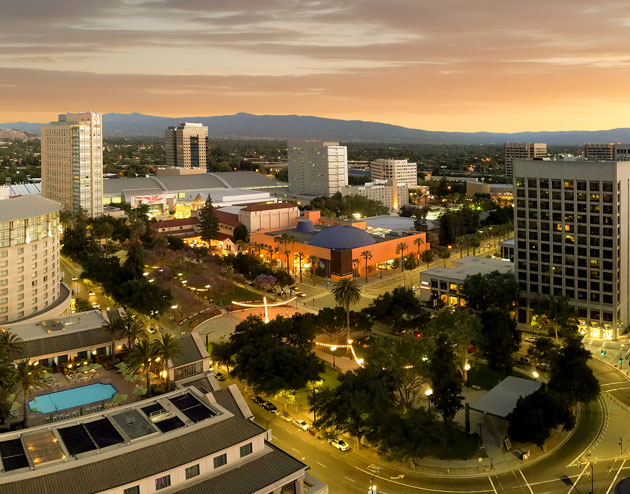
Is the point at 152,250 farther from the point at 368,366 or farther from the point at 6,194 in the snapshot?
the point at 368,366

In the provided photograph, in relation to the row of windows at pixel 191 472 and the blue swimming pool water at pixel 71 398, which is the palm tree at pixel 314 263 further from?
the row of windows at pixel 191 472

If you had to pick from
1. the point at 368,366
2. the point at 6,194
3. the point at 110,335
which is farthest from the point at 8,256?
the point at 368,366

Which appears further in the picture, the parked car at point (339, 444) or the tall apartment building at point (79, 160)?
the tall apartment building at point (79, 160)

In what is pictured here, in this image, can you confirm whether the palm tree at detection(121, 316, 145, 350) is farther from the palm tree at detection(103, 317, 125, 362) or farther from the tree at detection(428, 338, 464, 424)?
the tree at detection(428, 338, 464, 424)

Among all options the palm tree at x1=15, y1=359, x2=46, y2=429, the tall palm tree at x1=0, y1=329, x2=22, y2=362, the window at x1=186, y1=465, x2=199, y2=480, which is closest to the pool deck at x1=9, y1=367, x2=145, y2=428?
the palm tree at x1=15, y1=359, x2=46, y2=429

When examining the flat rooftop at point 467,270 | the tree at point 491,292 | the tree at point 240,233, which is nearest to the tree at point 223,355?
the tree at point 491,292

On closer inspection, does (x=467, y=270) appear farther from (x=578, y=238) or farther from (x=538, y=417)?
(x=538, y=417)
